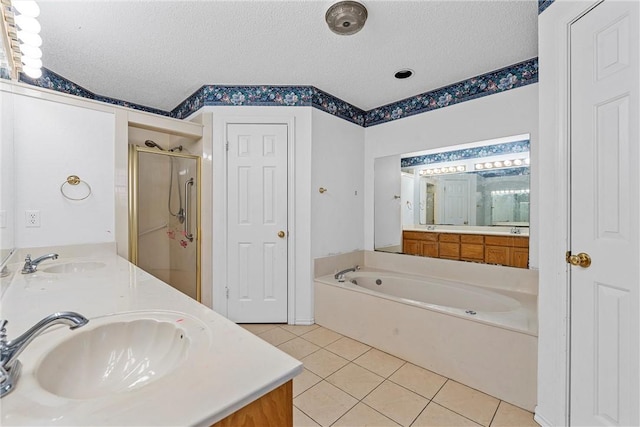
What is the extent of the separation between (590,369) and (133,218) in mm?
3159

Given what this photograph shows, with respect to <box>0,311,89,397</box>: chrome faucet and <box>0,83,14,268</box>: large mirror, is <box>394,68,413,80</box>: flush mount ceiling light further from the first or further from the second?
<box>0,83,14,268</box>: large mirror

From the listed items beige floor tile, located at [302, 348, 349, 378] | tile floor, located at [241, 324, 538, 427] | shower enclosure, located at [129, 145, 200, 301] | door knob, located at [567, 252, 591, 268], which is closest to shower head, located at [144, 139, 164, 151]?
shower enclosure, located at [129, 145, 200, 301]

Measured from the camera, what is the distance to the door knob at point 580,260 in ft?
4.01

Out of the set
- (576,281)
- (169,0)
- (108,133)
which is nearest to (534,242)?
(576,281)

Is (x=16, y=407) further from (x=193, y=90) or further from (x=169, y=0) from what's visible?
(x=193, y=90)

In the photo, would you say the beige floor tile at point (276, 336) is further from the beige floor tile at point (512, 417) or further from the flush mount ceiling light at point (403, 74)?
the flush mount ceiling light at point (403, 74)

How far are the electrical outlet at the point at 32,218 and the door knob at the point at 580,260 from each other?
10.4 ft

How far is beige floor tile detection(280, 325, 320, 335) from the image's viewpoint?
2.53 meters

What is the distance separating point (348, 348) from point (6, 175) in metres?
2.51

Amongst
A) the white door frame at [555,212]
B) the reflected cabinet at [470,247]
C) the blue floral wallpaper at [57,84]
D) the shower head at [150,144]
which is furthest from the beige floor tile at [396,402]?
the blue floral wallpaper at [57,84]

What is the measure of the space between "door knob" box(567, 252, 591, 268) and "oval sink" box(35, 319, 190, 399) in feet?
5.28

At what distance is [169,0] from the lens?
1615 millimetres

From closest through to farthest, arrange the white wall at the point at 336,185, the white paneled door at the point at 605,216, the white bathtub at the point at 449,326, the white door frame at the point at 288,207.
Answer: the white paneled door at the point at 605,216
the white bathtub at the point at 449,326
the white door frame at the point at 288,207
the white wall at the point at 336,185

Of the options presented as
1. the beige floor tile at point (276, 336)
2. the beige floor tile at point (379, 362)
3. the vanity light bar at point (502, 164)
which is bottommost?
the beige floor tile at point (379, 362)
